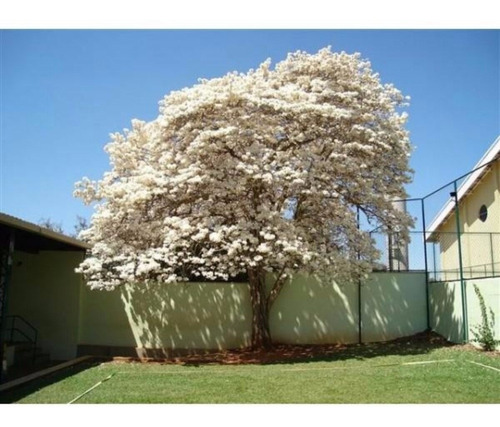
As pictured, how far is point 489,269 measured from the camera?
16.4 m

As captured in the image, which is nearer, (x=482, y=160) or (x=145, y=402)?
(x=145, y=402)

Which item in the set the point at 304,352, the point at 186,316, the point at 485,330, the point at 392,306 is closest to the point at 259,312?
the point at 304,352

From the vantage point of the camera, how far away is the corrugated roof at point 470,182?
52.0 ft

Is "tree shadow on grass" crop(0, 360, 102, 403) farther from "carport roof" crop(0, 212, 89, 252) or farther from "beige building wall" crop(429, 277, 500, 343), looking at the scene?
"beige building wall" crop(429, 277, 500, 343)

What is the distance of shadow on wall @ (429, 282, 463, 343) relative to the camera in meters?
12.7

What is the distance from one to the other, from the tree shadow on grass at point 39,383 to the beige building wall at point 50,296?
1.69 m

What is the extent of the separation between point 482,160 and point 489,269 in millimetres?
3771

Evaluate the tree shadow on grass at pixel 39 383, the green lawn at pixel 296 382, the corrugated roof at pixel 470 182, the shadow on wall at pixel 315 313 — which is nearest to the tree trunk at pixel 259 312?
the shadow on wall at pixel 315 313

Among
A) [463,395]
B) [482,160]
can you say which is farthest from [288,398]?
[482,160]

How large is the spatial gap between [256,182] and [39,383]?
6384 mm
